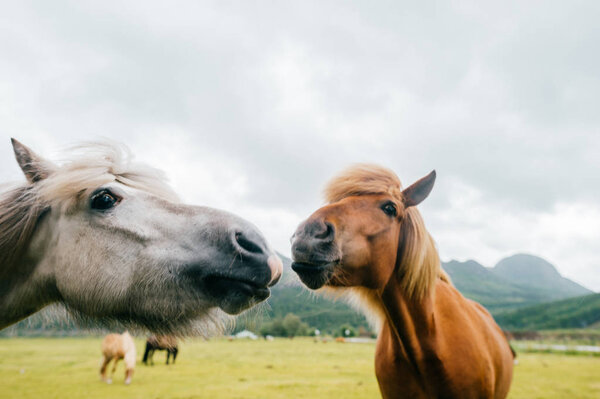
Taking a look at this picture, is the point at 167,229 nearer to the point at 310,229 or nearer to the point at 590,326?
the point at 310,229

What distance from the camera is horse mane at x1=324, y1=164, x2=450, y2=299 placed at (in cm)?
314

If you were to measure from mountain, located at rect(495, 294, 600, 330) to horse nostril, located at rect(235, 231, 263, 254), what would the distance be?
292 feet

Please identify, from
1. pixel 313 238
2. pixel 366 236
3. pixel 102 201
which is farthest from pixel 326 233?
pixel 102 201

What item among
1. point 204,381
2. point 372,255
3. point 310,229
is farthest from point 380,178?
point 204,381

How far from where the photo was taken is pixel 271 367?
48.7 ft

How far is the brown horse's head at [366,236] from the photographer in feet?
8.69

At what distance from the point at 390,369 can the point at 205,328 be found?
93.2 inches

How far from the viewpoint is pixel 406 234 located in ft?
10.6

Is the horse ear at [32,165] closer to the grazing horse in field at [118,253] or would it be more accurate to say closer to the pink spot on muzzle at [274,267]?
the grazing horse in field at [118,253]

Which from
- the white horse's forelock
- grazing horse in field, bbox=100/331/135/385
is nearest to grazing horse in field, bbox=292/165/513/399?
the white horse's forelock

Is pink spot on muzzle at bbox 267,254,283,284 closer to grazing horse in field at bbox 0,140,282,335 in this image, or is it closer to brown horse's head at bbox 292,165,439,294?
grazing horse in field at bbox 0,140,282,335

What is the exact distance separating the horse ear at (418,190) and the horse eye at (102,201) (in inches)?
101

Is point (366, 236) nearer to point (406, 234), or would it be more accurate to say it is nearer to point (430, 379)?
point (406, 234)

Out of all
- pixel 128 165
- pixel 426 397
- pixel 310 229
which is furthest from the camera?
pixel 426 397
